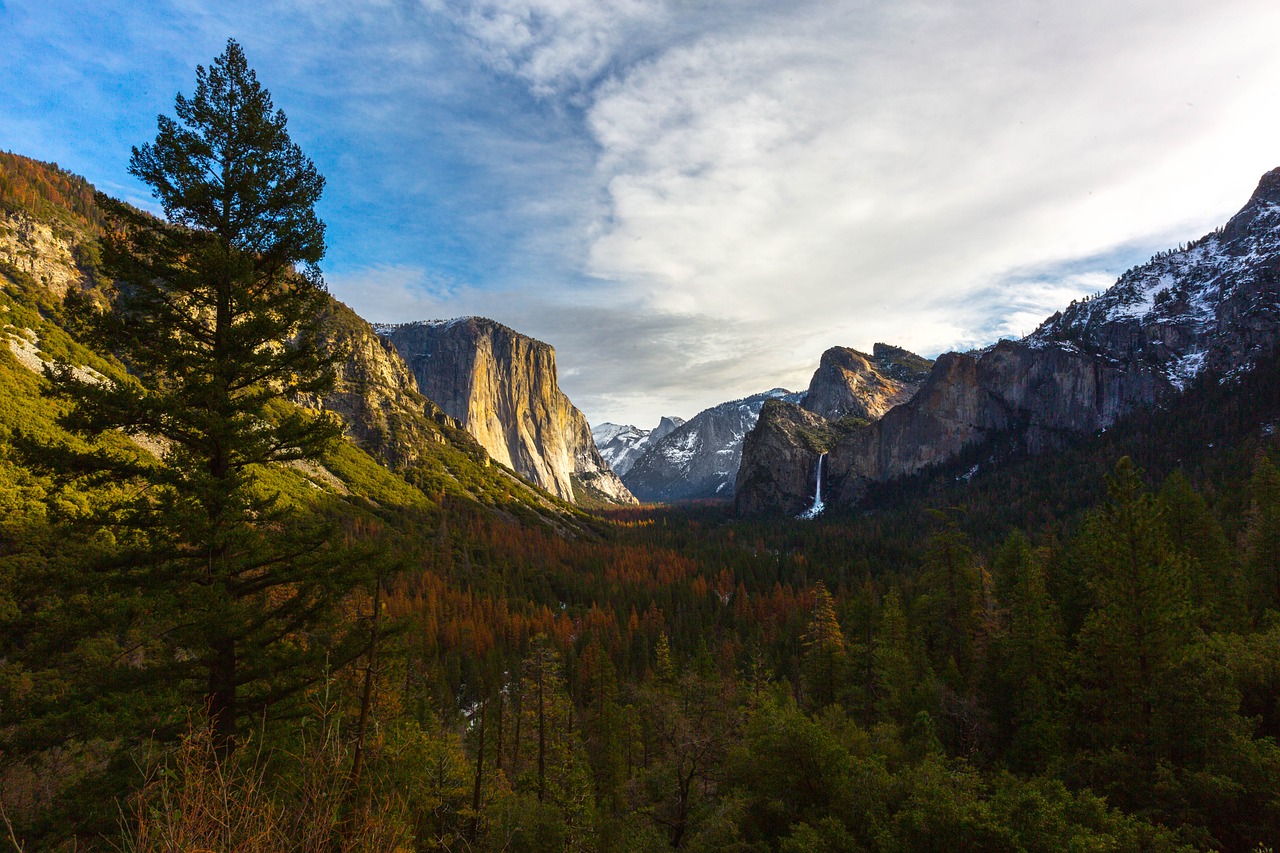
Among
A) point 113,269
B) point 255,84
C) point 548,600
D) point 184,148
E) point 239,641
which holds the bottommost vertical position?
point 548,600

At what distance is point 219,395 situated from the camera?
30.3 feet

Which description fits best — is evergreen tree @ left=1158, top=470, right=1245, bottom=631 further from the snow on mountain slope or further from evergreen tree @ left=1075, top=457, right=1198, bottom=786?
the snow on mountain slope

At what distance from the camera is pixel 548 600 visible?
86562 millimetres

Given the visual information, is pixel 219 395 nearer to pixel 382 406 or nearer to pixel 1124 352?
pixel 382 406

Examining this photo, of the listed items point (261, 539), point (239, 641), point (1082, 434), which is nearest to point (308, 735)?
point (239, 641)

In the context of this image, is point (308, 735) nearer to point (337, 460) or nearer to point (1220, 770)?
point (1220, 770)

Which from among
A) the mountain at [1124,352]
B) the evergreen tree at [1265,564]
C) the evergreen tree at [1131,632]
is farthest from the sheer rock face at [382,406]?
the mountain at [1124,352]

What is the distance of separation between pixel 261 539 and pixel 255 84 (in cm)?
930

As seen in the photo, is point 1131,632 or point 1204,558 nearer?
point 1131,632

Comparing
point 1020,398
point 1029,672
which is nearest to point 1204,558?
point 1029,672

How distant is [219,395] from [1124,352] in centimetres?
22115

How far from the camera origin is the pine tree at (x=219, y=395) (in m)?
8.73

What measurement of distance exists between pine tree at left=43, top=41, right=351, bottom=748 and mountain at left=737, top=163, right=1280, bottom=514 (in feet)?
646

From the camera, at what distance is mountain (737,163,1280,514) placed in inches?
5541
